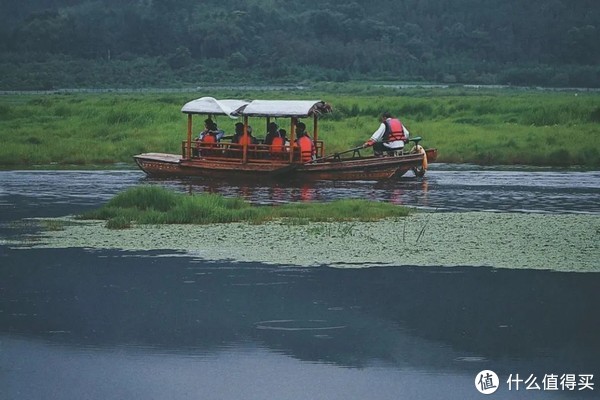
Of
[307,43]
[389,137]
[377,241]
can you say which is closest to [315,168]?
[389,137]

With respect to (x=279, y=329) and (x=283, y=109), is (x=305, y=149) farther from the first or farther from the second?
(x=279, y=329)

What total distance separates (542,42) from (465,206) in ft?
327

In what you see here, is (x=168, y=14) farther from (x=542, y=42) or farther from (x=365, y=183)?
(x=365, y=183)

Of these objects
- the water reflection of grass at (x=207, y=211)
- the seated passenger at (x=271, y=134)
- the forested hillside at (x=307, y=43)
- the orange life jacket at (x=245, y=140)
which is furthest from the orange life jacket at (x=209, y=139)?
the forested hillside at (x=307, y=43)

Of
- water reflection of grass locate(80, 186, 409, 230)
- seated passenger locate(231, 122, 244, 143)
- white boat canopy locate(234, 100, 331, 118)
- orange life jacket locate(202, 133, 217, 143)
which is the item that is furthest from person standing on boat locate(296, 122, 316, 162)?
water reflection of grass locate(80, 186, 409, 230)

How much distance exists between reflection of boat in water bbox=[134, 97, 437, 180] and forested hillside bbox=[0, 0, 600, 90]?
231ft

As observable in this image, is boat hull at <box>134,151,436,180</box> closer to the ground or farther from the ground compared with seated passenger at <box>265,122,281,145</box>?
closer to the ground

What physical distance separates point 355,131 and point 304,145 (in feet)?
40.4

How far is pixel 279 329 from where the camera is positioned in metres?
13.8

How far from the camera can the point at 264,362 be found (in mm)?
12477

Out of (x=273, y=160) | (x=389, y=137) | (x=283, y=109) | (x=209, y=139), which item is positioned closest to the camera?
(x=283, y=109)

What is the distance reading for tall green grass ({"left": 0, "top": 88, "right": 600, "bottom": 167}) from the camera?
118ft

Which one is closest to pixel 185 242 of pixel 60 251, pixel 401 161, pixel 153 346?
pixel 60 251

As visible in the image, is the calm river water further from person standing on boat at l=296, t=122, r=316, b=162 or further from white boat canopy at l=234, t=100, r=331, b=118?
person standing on boat at l=296, t=122, r=316, b=162
